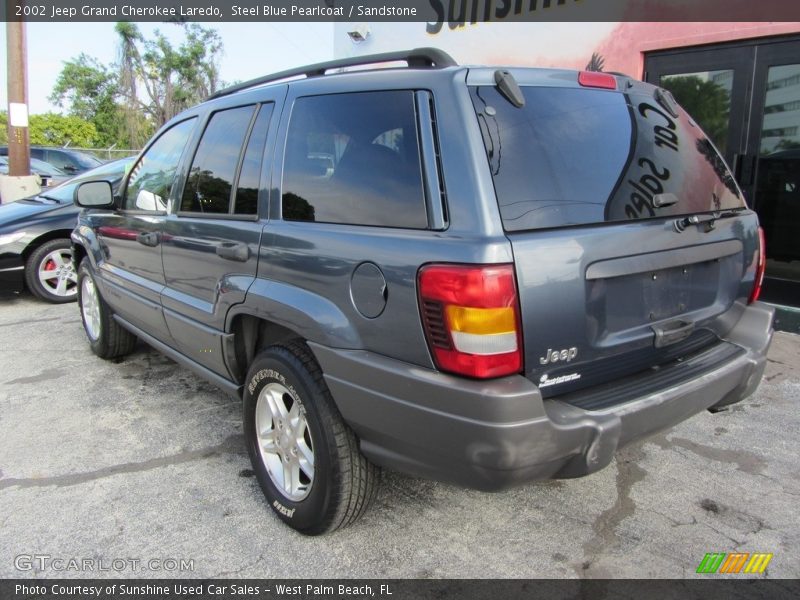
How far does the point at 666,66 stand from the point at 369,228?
17.5 ft

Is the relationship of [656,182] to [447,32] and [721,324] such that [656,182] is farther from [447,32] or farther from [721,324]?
[447,32]

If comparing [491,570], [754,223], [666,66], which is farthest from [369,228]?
[666,66]

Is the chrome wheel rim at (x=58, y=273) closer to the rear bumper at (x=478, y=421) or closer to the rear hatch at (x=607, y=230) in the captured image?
the rear bumper at (x=478, y=421)

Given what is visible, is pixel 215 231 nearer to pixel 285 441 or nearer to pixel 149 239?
pixel 149 239

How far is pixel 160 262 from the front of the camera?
11.6 ft

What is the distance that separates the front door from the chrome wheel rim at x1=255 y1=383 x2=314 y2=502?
5.11 metres

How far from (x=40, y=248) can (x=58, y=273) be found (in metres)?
0.34

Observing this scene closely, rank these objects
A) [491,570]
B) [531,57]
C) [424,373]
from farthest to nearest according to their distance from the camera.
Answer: [531,57]
[491,570]
[424,373]

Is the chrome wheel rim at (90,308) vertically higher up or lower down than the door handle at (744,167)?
lower down

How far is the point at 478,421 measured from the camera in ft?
6.24

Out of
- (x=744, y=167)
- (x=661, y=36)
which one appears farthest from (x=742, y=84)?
(x=661, y=36)

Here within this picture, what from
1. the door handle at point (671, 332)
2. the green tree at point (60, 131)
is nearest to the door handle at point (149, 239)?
the door handle at point (671, 332)

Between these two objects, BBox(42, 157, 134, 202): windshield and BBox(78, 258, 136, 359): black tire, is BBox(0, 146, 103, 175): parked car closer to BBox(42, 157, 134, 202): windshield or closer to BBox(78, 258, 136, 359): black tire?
BBox(42, 157, 134, 202): windshield

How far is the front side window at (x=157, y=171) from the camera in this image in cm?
362
